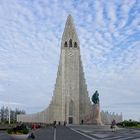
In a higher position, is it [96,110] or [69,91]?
[69,91]

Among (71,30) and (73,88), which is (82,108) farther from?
(71,30)

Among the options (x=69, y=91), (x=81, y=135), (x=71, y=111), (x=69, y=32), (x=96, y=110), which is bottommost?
(x=81, y=135)

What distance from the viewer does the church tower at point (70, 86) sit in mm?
125812

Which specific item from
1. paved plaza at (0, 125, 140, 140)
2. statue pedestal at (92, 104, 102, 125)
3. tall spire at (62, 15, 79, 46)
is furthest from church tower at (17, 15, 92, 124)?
paved plaza at (0, 125, 140, 140)

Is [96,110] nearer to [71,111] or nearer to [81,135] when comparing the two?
[71,111]

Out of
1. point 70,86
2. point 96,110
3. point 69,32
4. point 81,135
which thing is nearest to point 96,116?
point 96,110

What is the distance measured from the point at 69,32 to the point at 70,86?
1823cm

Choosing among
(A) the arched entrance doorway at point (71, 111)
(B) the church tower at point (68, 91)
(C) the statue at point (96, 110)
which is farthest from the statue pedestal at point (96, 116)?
(A) the arched entrance doorway at point (71, 111)

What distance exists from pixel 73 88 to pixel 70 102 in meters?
4.57

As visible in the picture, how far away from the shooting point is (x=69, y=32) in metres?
133

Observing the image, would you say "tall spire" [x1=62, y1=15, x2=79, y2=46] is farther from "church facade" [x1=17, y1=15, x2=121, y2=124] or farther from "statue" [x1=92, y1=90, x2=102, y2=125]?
"statue" [x1=92, y1=90, x2=102, y2=125]

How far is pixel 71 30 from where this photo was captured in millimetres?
132750

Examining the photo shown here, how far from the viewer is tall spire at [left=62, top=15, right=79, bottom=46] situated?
131875mm

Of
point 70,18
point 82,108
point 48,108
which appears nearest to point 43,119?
point 48,108
